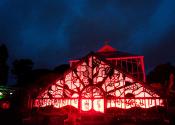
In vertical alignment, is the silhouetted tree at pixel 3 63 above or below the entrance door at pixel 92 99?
above

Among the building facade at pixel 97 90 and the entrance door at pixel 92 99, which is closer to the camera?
the building facade at pixel 97 90

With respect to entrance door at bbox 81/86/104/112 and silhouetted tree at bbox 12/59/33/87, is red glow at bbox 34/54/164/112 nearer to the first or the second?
entrance door at bbox 81/86/104/112

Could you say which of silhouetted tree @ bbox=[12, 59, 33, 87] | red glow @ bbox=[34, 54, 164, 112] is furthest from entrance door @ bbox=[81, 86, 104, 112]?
silhouetted tree @ bbox=[12, 59, 33, 87]

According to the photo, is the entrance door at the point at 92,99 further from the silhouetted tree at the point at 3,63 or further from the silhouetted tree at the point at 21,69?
the silhouetted tree at the point at 21,69

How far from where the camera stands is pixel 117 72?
8789 mm

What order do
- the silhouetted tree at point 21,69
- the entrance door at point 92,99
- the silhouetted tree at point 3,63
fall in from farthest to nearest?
the silhouetted tree at point 21,69 < the silhouetted tree at point 3,63 < the entrance door at point 92,99

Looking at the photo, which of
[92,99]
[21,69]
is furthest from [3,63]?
[92,99]

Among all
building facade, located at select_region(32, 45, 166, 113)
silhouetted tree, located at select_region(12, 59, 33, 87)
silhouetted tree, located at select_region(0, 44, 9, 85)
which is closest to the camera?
building facade, located at select_region(32, 45, 166, 113)

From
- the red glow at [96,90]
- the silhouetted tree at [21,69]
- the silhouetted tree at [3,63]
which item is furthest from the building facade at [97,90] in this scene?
the silhouetted tree at [21,69]

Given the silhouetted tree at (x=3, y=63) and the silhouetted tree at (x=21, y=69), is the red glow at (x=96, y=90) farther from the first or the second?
the silhouetted tree at (x=21, y=69)

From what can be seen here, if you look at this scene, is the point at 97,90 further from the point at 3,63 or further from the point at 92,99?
the point at 3,63

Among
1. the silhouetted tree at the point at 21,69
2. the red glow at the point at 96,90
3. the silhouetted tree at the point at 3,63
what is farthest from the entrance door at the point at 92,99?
the silhouetted tree at the point at 21,69

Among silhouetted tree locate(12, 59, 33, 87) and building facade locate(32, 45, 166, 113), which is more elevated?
silhouetted tree locate(12, 59, 33, 87)

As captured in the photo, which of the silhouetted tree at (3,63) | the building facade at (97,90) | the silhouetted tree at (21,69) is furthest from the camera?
the silhouetted tree at (21,69)
